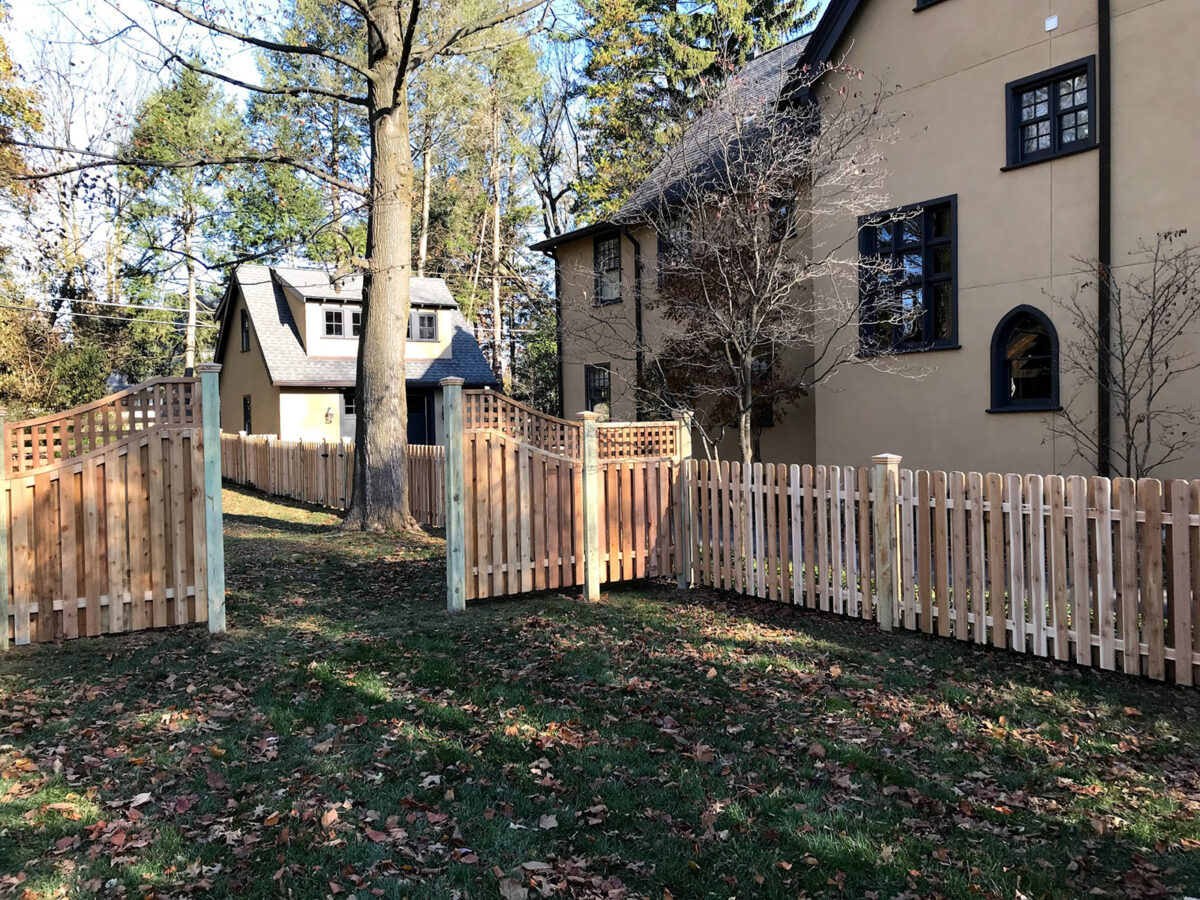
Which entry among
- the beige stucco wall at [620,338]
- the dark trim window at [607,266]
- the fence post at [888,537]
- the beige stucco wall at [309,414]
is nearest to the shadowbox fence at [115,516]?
the fence post at [888,537]

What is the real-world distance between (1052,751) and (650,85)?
104ft

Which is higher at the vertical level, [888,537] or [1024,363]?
[1024,363]

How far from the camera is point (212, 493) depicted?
7.32 meters

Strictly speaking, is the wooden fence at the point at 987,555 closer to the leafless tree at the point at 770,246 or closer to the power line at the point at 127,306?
the leafless tree at the point at 770,246

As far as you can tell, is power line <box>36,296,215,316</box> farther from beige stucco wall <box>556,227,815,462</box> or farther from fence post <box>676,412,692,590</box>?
fence post <box>676,412,692,590</box>

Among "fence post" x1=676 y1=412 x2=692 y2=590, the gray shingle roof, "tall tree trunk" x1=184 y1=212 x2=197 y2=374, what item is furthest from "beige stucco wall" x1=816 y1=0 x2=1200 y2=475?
"tall tree trunk" x1=184 y1=212 x2=197 y2=374

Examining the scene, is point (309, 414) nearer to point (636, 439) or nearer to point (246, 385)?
point (246, 385)

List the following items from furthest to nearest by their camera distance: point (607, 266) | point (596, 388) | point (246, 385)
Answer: point (246, 385) < point (596, 388) < point (607, 266)

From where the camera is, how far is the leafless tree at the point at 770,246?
12047 millimetres

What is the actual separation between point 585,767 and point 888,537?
3.74m

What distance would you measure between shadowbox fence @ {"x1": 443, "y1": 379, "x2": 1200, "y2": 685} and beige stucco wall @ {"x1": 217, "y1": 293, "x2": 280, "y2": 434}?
2033 cm

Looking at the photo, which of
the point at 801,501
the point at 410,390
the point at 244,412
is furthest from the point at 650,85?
the point at 801,501

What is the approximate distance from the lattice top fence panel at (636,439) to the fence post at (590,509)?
0.56 feet

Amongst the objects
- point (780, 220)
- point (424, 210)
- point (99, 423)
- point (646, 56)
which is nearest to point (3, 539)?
point (99, 423)
